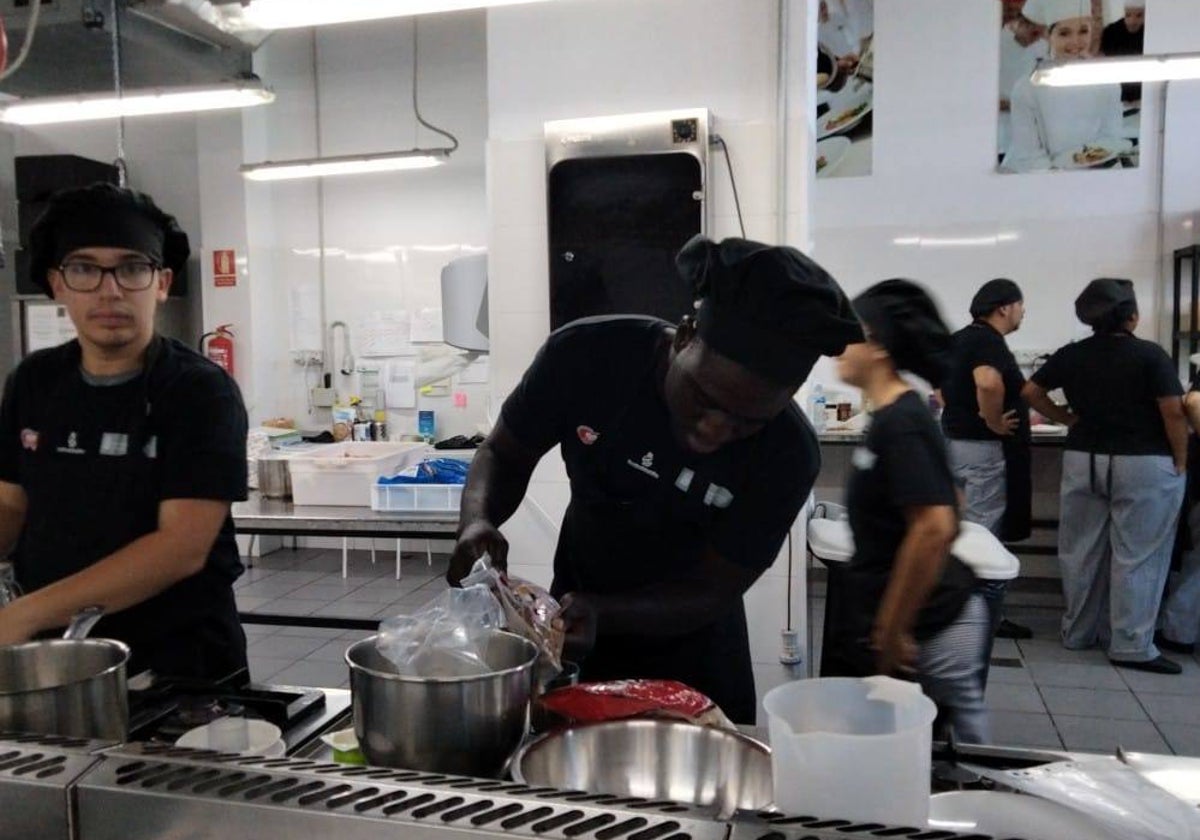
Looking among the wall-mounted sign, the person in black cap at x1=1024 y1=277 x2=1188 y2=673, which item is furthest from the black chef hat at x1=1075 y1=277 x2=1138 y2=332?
the wall-mounted sign

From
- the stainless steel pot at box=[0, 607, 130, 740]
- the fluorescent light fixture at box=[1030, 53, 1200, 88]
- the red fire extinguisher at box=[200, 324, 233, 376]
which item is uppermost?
the fluorescent light fixture at box=[1030, 53, 1200, 88]

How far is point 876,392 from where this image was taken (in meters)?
2.62

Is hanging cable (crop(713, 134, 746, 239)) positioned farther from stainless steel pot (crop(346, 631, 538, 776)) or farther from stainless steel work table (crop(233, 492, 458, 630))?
stainless steel pot (crop(346, 631, 538, 776))

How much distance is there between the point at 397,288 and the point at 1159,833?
6.73m

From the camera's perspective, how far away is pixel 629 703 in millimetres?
1194

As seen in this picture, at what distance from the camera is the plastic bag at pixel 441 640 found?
3.69 feet

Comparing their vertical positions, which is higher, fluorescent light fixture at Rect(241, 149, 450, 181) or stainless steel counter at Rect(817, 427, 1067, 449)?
fluorescent light fixture at Rect(241, 149, 450, 181)

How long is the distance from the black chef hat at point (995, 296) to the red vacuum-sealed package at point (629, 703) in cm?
367

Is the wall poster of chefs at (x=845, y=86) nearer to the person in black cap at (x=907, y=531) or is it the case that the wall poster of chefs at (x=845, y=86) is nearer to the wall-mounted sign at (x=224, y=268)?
the person in black cap at (x=907, y=531)

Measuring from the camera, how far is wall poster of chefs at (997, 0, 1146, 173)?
5961mm

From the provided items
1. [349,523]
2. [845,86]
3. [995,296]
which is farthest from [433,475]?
[845,86]

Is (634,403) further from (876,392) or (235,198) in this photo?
(235,198)

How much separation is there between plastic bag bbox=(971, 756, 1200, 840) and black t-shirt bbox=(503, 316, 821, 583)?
2.51 ft

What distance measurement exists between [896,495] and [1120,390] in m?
2.42
